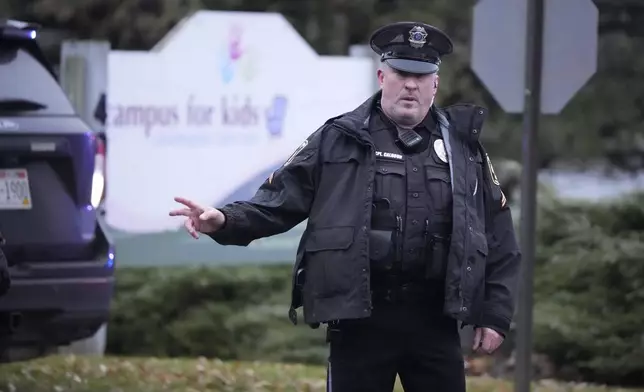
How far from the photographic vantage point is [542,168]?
13188 mm

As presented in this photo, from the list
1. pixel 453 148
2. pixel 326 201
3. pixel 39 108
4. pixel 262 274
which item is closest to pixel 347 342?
pixel 326 201

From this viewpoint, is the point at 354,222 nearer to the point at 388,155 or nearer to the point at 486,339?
the point at 388,155

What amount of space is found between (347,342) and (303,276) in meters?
0.27

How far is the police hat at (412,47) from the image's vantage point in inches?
176

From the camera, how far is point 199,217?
4242 mm

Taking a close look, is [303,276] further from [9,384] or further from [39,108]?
[9,384]

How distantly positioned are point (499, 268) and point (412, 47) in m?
0.84

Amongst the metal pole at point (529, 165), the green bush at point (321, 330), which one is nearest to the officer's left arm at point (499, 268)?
the metal pole at point (529, 165)

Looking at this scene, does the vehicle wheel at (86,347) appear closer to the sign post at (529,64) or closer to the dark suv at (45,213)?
the dark suv at (45,213)

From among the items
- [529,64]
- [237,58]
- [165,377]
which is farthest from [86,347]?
[529,64]

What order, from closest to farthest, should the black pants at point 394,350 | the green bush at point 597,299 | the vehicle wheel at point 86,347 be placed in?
the black pants at point 394,350 < the vehicle wheel at point 86,347 < the green bush at point 597,299

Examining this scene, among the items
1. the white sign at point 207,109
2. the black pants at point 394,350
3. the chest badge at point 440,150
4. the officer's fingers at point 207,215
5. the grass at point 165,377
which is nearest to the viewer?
the officer's fingers at point 207,215

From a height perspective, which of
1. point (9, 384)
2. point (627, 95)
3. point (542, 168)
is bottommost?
point (9, 384)

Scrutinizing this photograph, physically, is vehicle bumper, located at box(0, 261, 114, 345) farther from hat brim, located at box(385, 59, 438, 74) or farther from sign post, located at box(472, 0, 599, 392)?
hat brim, located at box(385, 59, 438, 74)
